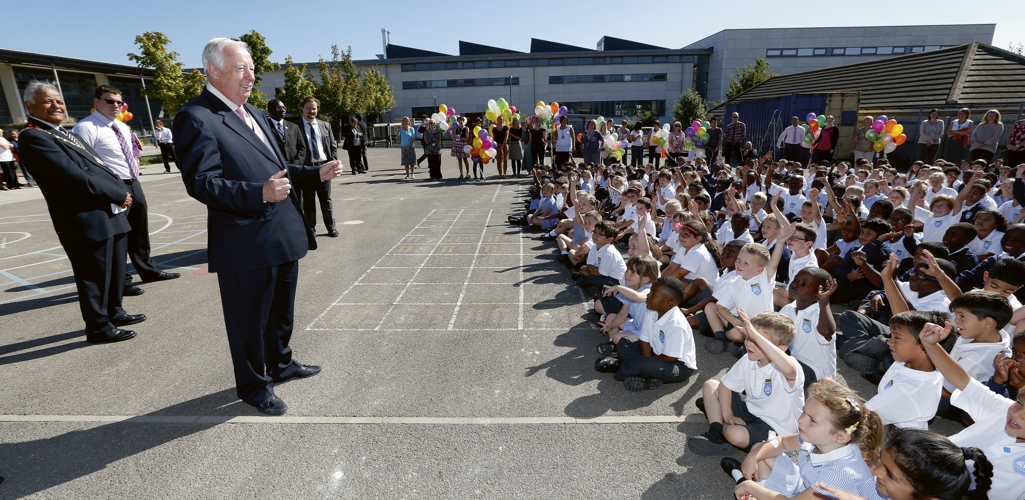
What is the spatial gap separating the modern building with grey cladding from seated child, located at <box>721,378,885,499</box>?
50.6m

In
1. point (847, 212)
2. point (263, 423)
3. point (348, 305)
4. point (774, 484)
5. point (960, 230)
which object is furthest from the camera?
point (847, 212)

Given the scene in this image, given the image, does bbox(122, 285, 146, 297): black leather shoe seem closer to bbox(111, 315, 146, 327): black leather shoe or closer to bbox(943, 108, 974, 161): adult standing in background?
bbox(111, 315, 146, 327): black leather shoe

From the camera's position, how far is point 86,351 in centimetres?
438

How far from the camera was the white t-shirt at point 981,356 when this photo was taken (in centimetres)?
306

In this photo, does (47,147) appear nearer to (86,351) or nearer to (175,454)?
(86,351)

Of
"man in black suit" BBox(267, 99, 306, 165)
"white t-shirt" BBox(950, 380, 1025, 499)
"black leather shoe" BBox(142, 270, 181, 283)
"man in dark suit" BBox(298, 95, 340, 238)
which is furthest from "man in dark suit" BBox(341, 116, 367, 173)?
"white t-shirt" BBox(950, 380, 1025, 499)

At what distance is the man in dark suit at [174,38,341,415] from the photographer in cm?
274

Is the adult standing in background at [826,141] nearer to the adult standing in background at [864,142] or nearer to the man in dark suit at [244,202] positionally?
the adult standing in background at [864,142]

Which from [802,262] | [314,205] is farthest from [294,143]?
[802,262]

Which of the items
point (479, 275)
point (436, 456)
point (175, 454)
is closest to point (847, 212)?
point (479, 275)

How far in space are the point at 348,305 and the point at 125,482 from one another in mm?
2739

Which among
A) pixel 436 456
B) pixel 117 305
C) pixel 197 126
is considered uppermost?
pixel 197 126

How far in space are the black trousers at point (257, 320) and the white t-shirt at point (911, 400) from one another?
348 cm

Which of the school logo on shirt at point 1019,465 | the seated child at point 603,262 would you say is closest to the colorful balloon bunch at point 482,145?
the seated child at point 603,262
